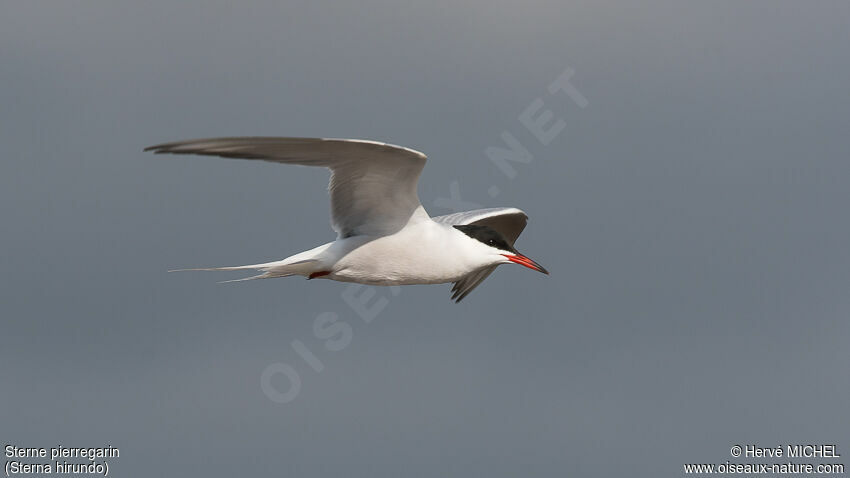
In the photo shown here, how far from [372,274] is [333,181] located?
4.05ft

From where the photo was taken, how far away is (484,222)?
15.8 m

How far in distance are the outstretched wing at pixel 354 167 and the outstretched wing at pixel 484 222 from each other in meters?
2.61

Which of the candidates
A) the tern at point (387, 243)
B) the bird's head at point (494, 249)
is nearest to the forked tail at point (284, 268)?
the tern at point (387, 243)

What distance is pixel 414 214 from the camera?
41.4 ft

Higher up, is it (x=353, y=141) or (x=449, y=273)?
(x=353, y=141)

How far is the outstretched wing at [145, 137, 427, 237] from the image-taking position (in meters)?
10.1

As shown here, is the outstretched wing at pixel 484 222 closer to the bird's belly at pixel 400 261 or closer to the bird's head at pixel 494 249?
the bird's head at pixel 494 249

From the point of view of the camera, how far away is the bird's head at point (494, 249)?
505 inches

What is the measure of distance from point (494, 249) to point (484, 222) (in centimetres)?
293

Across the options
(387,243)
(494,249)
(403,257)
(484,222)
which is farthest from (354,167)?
(484,222)

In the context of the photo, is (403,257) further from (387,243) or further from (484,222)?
(484,222)

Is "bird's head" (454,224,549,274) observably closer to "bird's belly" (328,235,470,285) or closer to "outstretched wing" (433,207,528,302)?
"bird's belly" (328,235,470,285)

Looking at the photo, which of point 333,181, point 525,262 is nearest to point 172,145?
point 333,181

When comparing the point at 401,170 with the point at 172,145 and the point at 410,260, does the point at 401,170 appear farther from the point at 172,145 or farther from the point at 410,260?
the point at 172,145
